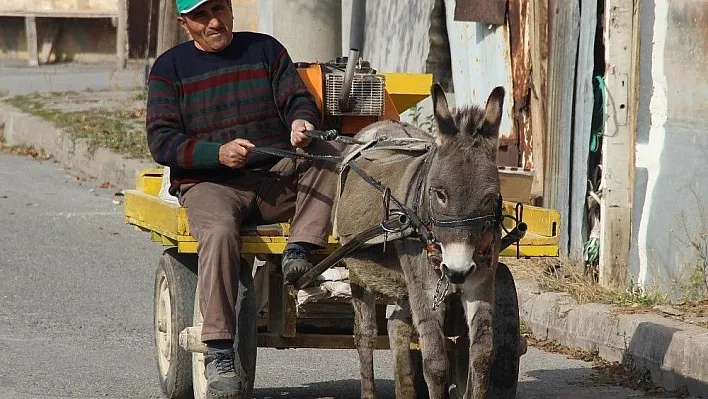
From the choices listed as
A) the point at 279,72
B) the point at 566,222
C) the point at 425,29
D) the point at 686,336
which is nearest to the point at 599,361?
the point at 686,336

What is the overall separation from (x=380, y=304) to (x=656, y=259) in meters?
2.60

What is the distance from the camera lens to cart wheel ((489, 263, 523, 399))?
618 centimetres

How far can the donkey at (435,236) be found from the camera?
5.39 metres

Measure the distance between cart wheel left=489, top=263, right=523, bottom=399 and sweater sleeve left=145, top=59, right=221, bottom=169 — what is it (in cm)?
144

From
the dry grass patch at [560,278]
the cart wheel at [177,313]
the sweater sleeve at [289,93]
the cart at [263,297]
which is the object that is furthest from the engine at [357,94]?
the dry grass patch at [560,278]

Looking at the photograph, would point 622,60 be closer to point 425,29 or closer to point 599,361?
point 599,361

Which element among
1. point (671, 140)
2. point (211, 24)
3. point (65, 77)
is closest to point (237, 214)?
point (211, 24)

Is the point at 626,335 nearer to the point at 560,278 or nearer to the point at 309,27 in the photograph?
the point at 560,278

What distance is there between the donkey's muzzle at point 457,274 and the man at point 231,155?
0.97 m

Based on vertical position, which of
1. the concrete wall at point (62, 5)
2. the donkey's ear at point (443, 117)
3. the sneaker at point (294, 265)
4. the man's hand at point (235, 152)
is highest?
the concrete wall at point (62, 5)

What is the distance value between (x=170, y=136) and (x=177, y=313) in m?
0.88

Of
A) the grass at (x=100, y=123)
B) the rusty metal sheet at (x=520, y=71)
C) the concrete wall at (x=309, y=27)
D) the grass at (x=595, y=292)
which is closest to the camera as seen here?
the grass at (x=595, y=292)

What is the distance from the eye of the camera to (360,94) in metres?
7.02

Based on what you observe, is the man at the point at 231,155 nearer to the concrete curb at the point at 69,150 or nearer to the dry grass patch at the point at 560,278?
the dry grass patch at the point at 560,278
